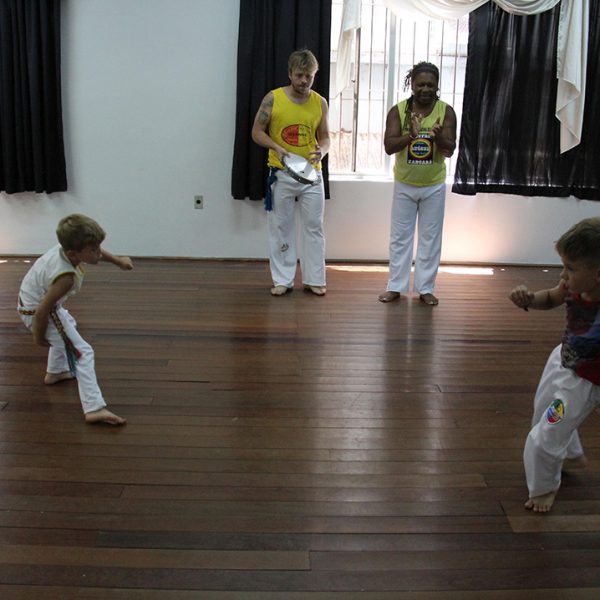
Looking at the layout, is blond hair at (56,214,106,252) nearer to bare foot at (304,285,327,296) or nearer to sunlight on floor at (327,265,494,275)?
bare foot at (304,285,327,296)

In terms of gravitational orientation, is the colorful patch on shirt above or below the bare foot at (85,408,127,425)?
above

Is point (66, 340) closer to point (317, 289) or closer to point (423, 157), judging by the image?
point (317, 289)

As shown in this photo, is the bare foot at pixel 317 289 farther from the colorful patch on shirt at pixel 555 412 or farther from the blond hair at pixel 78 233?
the colorful patch on shirt at pixel 555 412

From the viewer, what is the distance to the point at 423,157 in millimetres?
4508

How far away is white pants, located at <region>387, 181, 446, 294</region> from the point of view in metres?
4.61

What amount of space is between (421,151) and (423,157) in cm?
4

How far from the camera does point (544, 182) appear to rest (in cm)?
586

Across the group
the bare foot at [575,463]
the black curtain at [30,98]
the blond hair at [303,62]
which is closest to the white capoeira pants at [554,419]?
the bare foot at [575,463]

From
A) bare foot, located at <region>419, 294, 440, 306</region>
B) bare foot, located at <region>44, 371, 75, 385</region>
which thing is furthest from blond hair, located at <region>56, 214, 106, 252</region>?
bare foot, located at <region>419, 294, 440, 306</region>

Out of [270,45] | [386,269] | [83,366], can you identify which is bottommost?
[386,269]

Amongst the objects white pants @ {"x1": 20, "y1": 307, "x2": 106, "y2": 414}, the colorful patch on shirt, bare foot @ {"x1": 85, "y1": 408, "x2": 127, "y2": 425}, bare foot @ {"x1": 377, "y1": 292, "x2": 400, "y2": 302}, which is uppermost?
the colorful patch on shirt

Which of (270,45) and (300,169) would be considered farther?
(270,45)

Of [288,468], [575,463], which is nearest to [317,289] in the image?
[288,468]

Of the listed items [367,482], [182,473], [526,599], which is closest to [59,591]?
[182,473]
